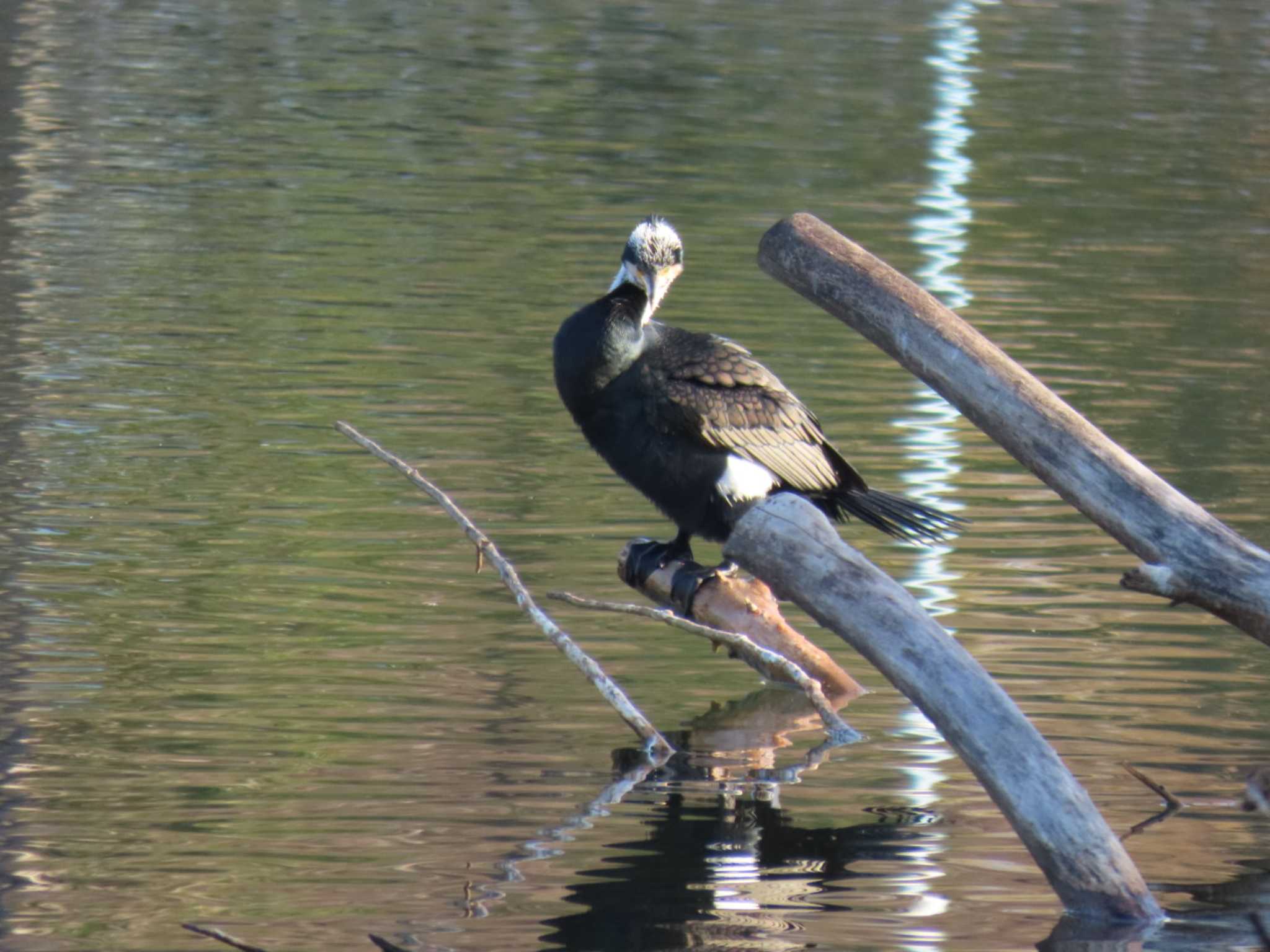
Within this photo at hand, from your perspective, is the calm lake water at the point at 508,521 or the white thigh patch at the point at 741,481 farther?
the white thigh patch at the point at 741,481

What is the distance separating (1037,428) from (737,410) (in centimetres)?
192

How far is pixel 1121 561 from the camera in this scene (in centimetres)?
816

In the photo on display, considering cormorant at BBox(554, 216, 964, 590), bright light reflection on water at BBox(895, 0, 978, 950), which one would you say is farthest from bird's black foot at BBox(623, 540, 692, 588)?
bright light reflection on water at BBox(895, 0, 978, 950)

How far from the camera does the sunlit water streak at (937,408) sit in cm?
567

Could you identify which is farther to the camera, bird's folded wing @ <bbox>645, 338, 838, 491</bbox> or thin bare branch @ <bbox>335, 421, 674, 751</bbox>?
bird's folded wing @ <bbox>645, 338, 838, 491</bbox>

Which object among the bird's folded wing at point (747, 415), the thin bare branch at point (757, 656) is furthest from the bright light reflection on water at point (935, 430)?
the bird's folded wing at point (747, 415)

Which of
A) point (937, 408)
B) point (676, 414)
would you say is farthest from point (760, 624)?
point (937, 408)

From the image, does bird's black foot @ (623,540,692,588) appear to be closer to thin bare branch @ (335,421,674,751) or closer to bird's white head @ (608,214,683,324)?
bird's white head @ (608,214,683,324)

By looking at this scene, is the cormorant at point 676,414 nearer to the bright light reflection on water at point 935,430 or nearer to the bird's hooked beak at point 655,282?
the bird's hooked beak at point 655,282

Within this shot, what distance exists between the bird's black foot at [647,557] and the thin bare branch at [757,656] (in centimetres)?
34

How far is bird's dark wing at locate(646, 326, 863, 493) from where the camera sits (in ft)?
21.1

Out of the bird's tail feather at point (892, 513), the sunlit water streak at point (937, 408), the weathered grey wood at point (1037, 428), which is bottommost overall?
the sunlit water streak at point (937, 408)

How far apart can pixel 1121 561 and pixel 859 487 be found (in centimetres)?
172

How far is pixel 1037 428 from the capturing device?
471 cm
